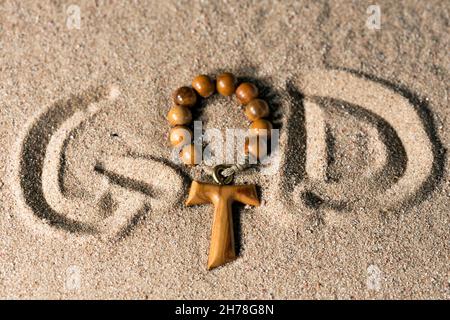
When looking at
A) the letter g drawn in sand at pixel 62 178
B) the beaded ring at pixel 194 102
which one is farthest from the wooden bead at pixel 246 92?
the letter g drawn in sand at pixel 62 178

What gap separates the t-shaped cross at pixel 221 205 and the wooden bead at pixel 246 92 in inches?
12.2

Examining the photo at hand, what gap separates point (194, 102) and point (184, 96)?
48 millimetres

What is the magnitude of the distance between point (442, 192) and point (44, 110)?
1.44 metres

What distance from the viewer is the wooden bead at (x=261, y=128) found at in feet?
6.16

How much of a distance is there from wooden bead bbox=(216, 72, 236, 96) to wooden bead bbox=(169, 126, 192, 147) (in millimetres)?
187

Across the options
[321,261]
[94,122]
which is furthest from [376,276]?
[94,122]

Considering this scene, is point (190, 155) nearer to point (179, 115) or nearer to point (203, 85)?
point (179, 115)

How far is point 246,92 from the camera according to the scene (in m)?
1.88

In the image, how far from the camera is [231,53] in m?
1.96

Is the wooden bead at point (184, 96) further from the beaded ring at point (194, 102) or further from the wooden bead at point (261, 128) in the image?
the wooden bead at point (261, 128)

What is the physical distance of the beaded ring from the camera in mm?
1874

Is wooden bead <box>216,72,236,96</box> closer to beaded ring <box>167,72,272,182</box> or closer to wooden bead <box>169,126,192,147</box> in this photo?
beaded ring <box>167,72,272,182</box>

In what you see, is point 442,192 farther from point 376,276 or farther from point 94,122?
point 94,122

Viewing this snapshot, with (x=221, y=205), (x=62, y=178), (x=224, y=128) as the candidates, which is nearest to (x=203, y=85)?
(x=224, y=128)
